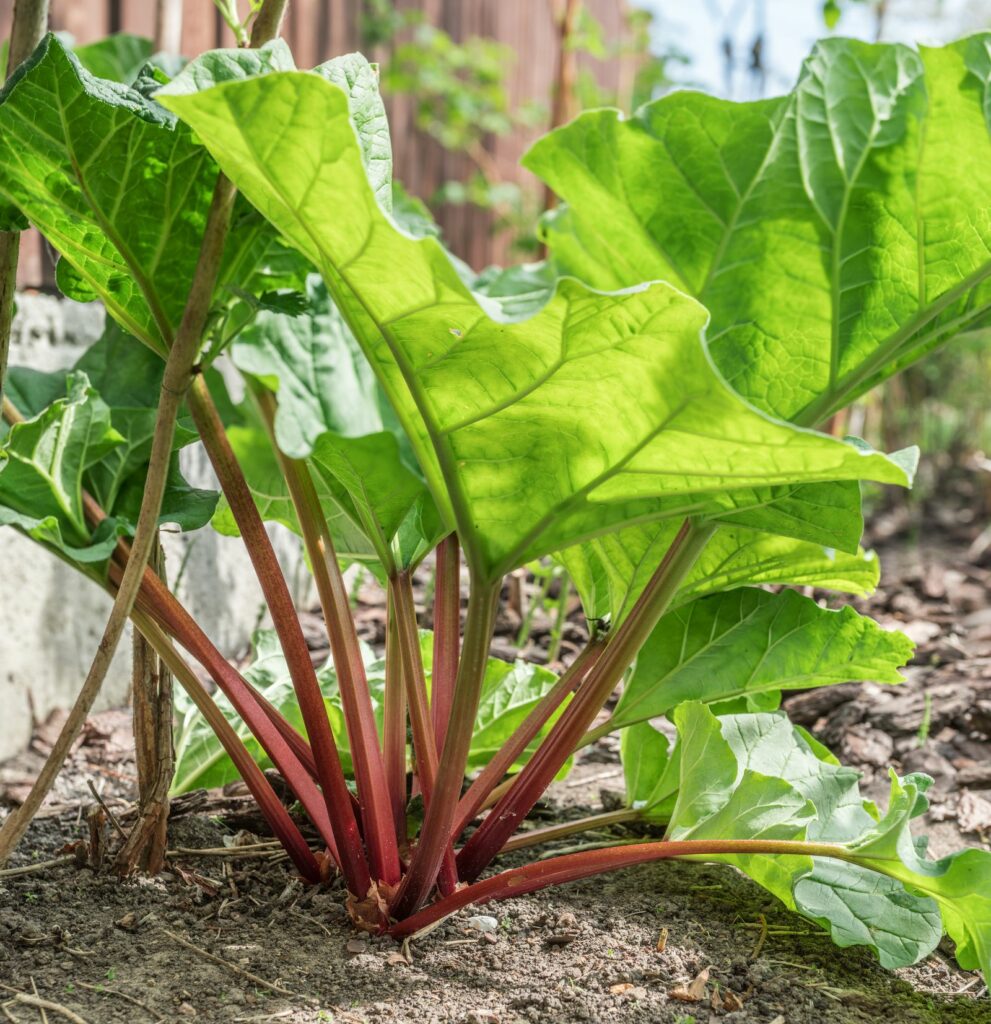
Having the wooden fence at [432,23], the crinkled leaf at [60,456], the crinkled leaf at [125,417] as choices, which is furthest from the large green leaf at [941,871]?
the wooden fence at [432,23]

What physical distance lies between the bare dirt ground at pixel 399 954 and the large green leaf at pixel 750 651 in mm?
231

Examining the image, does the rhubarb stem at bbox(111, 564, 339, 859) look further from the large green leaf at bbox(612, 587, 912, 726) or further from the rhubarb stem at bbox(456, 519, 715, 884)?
the large green leaf at bbox(612, 587, 912, 726)

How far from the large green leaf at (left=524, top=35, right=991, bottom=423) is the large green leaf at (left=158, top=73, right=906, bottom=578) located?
0.23 metres

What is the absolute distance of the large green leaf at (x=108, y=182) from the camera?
0.90 m

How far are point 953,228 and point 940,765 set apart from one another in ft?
3.61

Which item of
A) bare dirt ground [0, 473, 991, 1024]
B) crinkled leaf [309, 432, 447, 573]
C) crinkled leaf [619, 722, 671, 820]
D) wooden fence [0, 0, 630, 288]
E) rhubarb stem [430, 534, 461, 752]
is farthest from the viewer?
wooden fence [0, 0, 630, 288]

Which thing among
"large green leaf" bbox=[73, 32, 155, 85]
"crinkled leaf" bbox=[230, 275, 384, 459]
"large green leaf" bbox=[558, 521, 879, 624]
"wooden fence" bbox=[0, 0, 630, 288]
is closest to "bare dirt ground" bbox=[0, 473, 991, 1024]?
"large green leaf" bbox=[558, 521, 879, 624]

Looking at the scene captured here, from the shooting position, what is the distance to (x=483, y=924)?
1130 millimetres

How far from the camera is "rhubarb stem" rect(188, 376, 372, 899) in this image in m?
1.09

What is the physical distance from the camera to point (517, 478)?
91cm

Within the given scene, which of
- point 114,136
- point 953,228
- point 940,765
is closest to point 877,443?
point 940,765

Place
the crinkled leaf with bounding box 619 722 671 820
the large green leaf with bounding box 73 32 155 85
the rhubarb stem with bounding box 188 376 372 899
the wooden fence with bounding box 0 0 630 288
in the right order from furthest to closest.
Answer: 1. the wooden fence with bounding box 0 0 630 288
2. the large green leaf with bounding box 73 32 155 85
3. the crinkled leaf with bounding box 619 722 671 820
4. the rhubarb stem with bounding box 188 376 372 899

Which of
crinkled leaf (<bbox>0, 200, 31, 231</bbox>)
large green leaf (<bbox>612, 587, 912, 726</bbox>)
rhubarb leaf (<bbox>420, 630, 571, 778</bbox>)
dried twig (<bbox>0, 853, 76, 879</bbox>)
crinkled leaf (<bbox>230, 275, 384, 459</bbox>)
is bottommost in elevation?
dried twig (<bbox>0, 853, 76, 879</bbox>)

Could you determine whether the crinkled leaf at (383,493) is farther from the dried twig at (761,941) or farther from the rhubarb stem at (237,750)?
the dried twig at (761,941)
